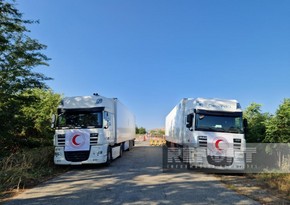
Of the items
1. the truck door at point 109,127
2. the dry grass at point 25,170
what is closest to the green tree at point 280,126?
the truck door at point 109,127

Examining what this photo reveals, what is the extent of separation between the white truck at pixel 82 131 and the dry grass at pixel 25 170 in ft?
2.33

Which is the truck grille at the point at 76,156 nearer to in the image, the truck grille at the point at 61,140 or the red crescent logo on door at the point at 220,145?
the truck grille at the point at 61,140

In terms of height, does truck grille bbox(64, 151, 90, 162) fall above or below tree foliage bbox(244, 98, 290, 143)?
below

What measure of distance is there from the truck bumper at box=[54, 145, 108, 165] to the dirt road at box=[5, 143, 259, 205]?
200 cm

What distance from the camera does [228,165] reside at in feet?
41.9

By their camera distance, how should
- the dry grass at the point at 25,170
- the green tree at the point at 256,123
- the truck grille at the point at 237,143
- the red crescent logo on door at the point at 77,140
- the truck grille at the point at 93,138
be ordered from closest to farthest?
the dry grass at the point at 25,170
the truck grille at the point at 237,143
the red crescent logo on door at the point at 77,140
the truck grille at the point at 93,138
the green tree at the point at 256,123

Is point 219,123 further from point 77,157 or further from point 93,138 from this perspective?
point 77,157

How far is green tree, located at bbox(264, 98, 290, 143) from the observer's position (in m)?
14.0

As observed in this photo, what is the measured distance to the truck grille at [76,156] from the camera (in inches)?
566

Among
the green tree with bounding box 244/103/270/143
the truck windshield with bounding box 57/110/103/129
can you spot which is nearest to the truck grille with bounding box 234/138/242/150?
the green tree with bounding box 244/103/270/143

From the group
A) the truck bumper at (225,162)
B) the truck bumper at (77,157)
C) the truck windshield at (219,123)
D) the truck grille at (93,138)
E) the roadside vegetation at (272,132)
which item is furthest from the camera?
the truck grille at (93,138)

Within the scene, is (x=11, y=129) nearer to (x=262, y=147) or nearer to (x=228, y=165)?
(x=228, y=165)

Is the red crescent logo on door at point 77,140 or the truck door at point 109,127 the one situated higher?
the truck door at point 109,127

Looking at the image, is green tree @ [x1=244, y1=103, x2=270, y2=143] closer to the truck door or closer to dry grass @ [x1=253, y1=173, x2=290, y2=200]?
dry grass @ [x1=253, y1=173, x2=290, y2=200]
